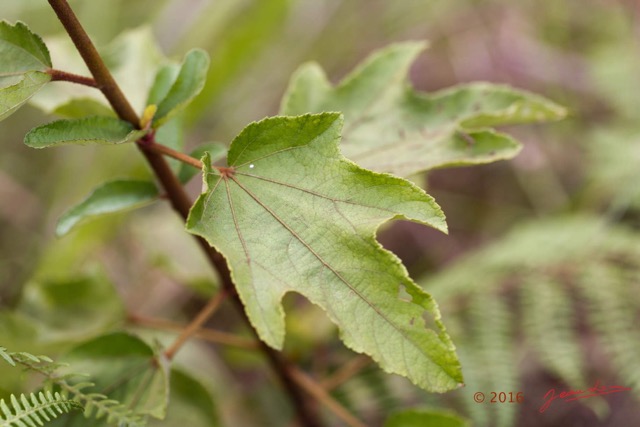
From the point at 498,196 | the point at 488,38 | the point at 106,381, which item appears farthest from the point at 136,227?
the point at 488,38

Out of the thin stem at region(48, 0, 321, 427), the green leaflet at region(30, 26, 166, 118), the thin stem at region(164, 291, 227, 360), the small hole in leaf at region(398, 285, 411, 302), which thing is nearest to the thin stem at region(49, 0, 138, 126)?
the thin stem at region(48, 0, 321, 427)

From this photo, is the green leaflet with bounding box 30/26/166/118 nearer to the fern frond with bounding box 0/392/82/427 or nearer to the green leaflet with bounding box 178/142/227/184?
the green leaflet with bounding box 178/142/227/184

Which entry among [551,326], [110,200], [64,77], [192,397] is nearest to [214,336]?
[192,397]

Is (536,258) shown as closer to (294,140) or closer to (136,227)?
(294,140)

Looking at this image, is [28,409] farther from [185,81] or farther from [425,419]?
[425,419]

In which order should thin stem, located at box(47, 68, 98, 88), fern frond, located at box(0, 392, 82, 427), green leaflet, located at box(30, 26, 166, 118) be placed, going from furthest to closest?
green leaflet, located at box(30, 26, 166, 118) → thin stem, located at box(47, 68, 98, 88) → fern frond, located at box(0, 392, 82, 427)

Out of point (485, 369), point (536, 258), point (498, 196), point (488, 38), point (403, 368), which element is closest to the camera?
point (403, 368)
